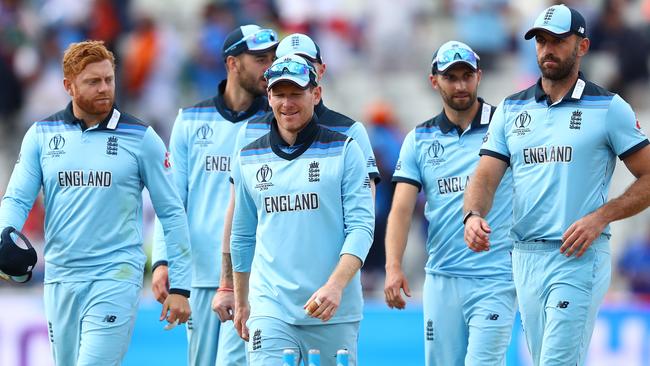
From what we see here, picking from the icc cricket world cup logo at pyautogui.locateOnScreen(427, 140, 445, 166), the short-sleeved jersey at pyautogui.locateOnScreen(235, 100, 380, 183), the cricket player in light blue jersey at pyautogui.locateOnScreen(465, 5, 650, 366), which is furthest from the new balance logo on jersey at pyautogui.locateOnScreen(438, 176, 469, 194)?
the cricket player in light blue jersey at pyautogui.locateOnScreen(465, 5, 650, 366)

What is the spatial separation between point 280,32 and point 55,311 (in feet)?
35.1

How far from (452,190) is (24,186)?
9.95ft

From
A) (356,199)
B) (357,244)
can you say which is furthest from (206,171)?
(357,244)

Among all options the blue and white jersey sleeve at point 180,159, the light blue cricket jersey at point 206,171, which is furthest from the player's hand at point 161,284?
the blue and white jersey sleeve at point 180,159

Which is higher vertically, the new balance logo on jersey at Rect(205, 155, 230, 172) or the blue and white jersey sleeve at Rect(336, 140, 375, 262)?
the new balance logo on jersey at Rect(205, 155, 230, 172)

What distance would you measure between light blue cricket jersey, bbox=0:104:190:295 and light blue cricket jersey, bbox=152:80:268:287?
120 centimetres

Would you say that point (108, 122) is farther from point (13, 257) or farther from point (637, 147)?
point (637, 147)

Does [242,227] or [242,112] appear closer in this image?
[242,227]

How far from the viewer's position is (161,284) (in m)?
10.1

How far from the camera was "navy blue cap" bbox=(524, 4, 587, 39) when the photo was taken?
9.06 metres

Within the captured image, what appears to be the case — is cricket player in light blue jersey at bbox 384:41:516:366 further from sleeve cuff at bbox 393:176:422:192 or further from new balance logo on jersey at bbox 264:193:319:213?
new balance logo on jersey at bbox 264:193:319:213

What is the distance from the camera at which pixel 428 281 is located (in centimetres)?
1062

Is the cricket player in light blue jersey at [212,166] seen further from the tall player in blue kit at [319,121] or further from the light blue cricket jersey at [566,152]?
the light blue cricket jersey at [566,152]

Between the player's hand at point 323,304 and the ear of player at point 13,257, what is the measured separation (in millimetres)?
2049
